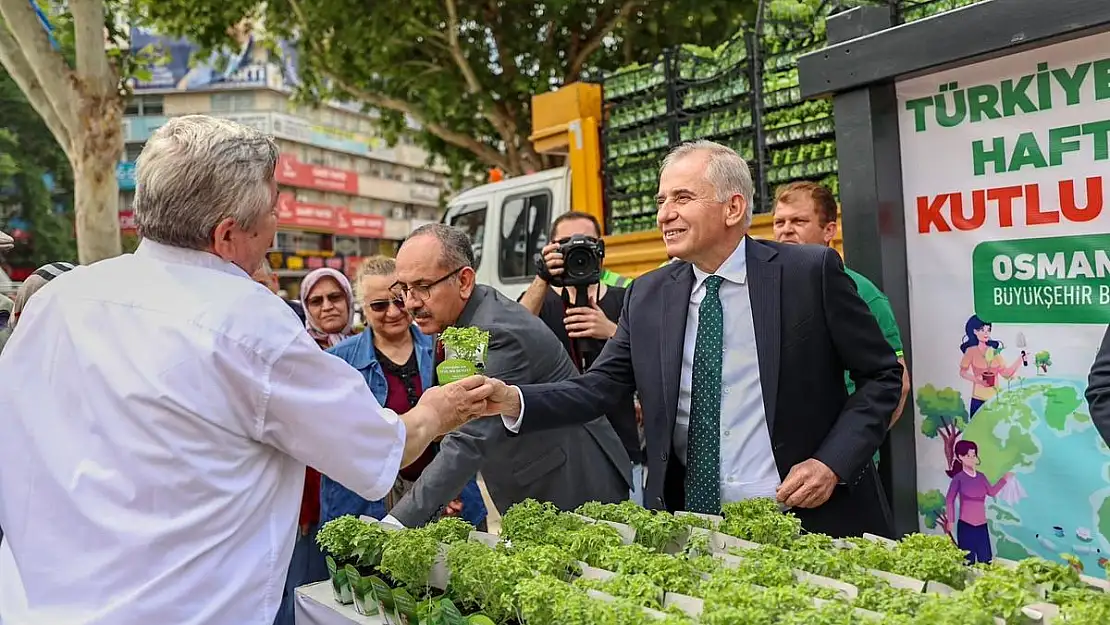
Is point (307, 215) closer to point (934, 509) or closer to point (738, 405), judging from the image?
point (934, 509)

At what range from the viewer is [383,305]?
4.03 meters

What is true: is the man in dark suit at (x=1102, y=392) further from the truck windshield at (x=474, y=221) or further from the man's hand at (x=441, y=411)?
the truck windshield at (x=474, y=221)

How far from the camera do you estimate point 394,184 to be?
181ft

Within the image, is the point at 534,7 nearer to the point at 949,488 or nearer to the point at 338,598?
the point at 949,488

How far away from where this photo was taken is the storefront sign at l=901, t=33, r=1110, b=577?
3.04 meters

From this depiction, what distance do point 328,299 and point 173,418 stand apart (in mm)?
2974

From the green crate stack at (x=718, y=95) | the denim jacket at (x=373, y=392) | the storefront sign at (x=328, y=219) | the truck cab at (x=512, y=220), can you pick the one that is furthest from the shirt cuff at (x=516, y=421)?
the storefront sign at (x=328, y=219)

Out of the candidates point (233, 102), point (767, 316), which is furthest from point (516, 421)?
point (233, 102)

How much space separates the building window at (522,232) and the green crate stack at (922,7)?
416 centimetres

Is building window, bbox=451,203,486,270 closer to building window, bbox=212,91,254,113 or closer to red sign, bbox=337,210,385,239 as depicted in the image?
red sign, bbox=337,210,385,239

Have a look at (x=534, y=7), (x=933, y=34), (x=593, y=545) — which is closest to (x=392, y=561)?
(x=593, y=545)

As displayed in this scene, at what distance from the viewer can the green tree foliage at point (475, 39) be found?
12.4 meters

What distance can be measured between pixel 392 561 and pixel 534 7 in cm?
1208

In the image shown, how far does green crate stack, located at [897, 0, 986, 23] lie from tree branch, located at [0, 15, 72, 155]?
26.1ft
